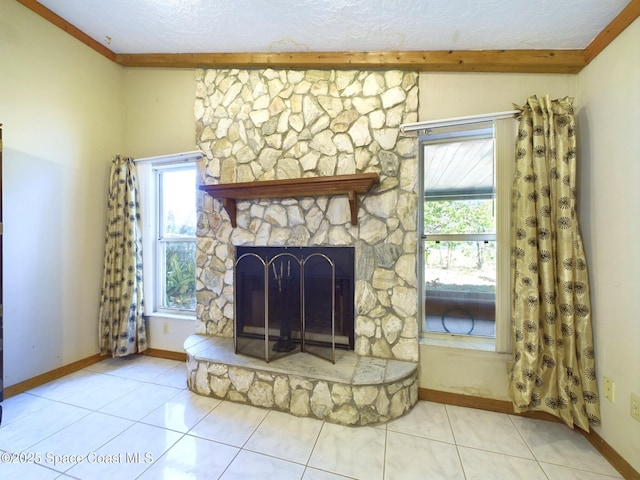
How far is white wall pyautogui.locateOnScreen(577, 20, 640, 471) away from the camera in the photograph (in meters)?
1.33

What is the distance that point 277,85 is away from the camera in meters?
2.30

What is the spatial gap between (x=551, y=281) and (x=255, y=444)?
2.08 m

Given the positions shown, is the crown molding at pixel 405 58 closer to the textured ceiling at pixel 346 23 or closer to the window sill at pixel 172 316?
the textured ceiling at pixel 346 23

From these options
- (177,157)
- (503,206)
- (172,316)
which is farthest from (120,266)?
(503,206)

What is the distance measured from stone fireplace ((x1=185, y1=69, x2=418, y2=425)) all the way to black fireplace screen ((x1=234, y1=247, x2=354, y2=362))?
80 mm

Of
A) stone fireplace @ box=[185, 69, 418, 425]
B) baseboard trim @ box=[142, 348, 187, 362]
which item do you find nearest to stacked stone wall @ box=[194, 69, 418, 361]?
stone fireplace @ box=[185, 69, 418, 425]

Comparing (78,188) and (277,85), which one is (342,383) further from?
(78,188)

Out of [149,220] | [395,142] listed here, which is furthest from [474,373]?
[149,220]

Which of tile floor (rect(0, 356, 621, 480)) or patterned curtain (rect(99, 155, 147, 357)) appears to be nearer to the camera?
tile floor (rect(0, 356, 621, 480))

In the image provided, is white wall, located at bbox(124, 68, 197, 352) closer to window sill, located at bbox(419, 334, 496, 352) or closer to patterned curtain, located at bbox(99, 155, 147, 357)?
patterned curtain, located at bbox(99, 155, 147, 357)

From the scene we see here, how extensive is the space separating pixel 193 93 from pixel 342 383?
2.95 meters

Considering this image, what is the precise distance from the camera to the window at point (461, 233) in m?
1.93

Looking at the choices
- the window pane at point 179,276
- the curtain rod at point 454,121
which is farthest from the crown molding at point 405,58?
the window pane at point 179,276

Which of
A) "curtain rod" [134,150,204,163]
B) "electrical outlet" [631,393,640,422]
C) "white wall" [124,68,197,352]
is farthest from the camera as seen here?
"white wall" [124,68,197,352]
